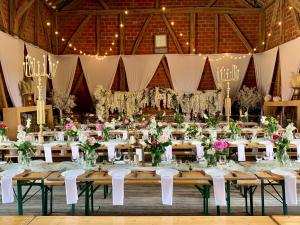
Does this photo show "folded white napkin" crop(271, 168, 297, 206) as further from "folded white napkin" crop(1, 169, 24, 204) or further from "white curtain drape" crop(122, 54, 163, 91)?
"white curtain drape" crop(122, 54, 163, 91)

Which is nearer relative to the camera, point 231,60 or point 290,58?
point 290,58

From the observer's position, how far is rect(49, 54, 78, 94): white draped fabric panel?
1307 cm

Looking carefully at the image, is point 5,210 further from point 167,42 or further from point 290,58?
point 167,42

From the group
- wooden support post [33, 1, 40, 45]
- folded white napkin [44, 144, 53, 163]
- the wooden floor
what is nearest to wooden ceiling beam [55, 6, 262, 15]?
wooden support post [33, 1, 40, 45]

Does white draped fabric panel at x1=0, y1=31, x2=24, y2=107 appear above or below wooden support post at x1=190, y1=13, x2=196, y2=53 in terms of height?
below

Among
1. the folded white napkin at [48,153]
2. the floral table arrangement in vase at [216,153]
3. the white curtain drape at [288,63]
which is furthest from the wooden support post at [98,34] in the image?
the floral table arrangement in vase at [216,153]

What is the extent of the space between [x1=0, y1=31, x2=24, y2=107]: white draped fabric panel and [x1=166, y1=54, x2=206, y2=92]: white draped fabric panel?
5.12 m

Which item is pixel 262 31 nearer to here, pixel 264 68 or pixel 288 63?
pixel 264 68

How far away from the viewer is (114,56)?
13344 mm

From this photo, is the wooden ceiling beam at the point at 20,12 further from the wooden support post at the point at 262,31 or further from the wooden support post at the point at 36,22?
the wooden support post at the point at 262,31

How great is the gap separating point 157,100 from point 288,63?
4172 mm

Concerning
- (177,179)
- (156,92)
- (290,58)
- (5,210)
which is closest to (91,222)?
(177,179)

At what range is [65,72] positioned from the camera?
43.3 feet

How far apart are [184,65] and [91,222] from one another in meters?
10.9
